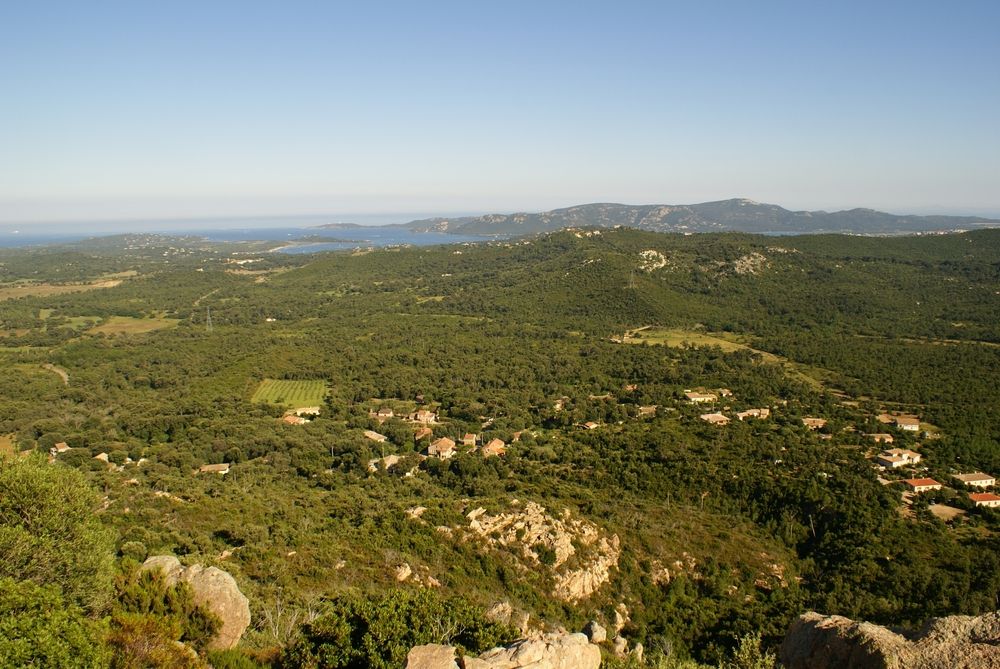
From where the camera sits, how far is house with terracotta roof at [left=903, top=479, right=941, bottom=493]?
3547 cm

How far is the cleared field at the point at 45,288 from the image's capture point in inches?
4441

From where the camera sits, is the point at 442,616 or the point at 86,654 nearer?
the point at 86,654

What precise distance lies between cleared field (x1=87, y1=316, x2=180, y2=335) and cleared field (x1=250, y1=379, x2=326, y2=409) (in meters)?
35.9

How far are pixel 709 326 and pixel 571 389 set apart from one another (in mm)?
35132

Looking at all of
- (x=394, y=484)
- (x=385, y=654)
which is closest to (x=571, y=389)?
(x=394, y=484)

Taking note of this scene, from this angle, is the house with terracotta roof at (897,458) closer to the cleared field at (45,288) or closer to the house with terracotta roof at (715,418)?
the house with terracotta roof at (715,418)

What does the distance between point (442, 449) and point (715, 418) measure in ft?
77.5

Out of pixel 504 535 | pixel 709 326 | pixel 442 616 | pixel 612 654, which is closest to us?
pixel 442 616

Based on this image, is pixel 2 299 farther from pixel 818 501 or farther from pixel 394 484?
pixel 818 501

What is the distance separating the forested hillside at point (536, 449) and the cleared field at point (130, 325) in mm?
692

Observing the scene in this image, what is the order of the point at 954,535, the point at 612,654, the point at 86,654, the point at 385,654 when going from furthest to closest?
the point at 954,535, the point at 612,654, the point at 385,654, the point at 86,654

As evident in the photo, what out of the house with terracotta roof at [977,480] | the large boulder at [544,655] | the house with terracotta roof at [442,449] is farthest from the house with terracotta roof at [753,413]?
the large boulder at [544,655]

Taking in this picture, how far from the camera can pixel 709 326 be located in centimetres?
8456

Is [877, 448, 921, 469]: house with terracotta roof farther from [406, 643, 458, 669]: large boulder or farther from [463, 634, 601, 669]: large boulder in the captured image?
[406, 643, 458, 669]: large boulder
